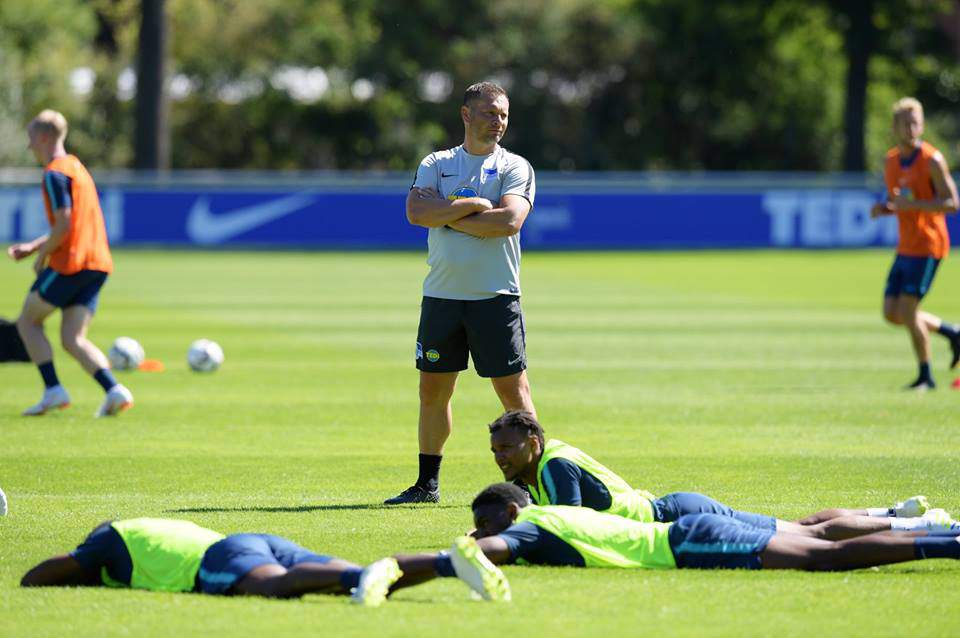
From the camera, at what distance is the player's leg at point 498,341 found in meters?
8.98

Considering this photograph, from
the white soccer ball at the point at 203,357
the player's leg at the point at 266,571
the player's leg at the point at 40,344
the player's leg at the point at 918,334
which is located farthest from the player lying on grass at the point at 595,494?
the white soccer ball at the point at 203,357

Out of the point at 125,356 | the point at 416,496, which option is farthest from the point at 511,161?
the point at 125,356

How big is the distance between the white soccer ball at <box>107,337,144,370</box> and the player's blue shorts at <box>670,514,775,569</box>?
10201mm

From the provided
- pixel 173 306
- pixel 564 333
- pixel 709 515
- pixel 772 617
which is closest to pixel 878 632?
pixel 772 617

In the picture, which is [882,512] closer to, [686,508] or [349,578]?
[686,508]

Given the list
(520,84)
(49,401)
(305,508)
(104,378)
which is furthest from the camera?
(520,84)

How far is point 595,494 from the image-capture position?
7.50 m

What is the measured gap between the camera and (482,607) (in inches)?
255

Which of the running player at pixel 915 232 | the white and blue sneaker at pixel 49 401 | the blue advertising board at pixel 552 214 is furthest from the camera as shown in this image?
the blue advertising board at pixel 552 214

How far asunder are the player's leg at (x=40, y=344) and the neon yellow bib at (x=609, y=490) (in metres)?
6.35

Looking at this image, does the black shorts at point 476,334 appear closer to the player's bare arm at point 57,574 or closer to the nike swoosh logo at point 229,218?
the player's bare arm at point 57,574

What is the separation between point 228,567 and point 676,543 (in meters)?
2.01

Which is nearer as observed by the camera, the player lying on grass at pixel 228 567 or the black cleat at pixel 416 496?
the player lying on grass at pixel 228 567

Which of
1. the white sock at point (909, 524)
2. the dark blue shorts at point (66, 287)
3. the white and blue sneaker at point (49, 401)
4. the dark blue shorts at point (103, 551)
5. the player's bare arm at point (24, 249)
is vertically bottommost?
the white and blue sneaker at point (49, 401)
